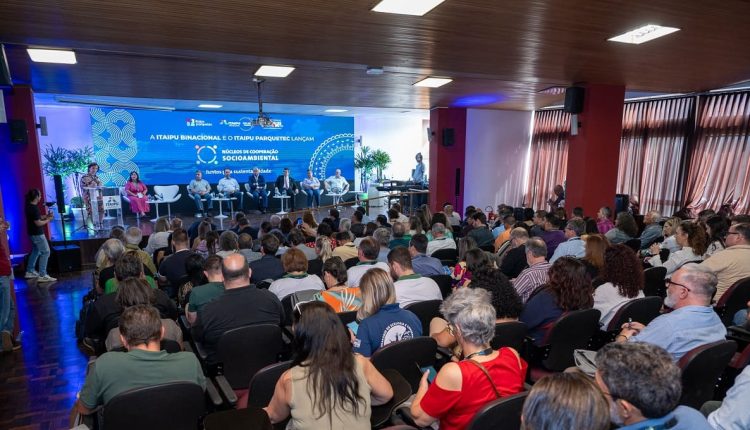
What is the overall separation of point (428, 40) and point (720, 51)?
3.73m

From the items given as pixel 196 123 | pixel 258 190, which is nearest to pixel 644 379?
pixel 258 190

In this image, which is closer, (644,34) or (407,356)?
(407,356)

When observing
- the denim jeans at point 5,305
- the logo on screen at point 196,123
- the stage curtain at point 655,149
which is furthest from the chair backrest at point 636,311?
the logo on screen at point 196,123

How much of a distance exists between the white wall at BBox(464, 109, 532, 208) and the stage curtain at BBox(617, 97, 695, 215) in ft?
10.1

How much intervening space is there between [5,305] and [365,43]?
4.67 meters

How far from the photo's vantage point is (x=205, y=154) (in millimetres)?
15539

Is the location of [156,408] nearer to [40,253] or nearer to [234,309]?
[234,309]

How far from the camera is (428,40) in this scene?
4883 millimetres

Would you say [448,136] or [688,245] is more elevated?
[448,136]

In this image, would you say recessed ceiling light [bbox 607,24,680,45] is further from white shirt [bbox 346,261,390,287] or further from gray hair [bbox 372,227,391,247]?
white shirt [bbox 346,261,390,287]

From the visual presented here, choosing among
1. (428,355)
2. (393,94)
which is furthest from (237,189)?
(428,355)

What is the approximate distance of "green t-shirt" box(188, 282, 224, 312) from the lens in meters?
3.56

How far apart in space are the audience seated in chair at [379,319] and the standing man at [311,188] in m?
13.7

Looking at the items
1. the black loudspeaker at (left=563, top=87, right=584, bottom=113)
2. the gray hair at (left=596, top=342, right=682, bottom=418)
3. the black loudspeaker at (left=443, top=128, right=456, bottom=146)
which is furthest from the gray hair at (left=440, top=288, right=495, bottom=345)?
the black loudspeaker at (left=443, top=128, right=456, bottom=146)
